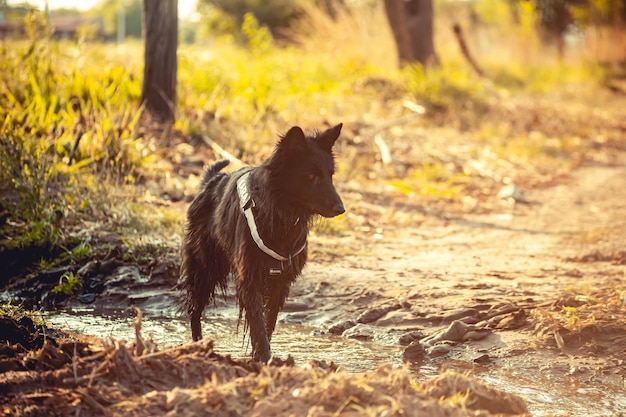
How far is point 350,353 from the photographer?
215 inches

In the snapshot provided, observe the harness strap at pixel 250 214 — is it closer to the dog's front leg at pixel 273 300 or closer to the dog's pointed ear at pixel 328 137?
the dog's front leg at pixel 273 300

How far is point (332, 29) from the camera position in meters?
19.3

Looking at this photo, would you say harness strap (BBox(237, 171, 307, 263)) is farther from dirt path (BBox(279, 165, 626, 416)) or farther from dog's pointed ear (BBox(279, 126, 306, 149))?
dirt path (BBox(279, 165, 626, 416))

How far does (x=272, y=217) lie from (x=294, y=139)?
1.56 ft

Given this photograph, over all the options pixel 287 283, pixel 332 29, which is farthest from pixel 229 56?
pixel 287 283

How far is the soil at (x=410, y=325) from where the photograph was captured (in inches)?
142

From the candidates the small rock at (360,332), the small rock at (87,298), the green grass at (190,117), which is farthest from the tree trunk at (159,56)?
the small rock at (360,332)

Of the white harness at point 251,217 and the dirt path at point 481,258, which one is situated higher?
the white harness at point 251,217

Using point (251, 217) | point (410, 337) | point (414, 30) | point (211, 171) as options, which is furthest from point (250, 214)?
point (414, 30)

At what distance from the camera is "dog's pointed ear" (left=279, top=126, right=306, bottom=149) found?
4742mm

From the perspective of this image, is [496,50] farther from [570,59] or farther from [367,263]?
[367,263]

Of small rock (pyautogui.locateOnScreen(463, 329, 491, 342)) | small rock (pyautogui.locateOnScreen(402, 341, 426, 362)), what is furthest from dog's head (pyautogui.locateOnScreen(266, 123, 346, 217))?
small rock (pyautogui.locateOnScreen(463, 329, 491, 342))

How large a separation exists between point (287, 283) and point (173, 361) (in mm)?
1450

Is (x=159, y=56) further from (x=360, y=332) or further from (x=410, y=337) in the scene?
(x=410, y=337)
